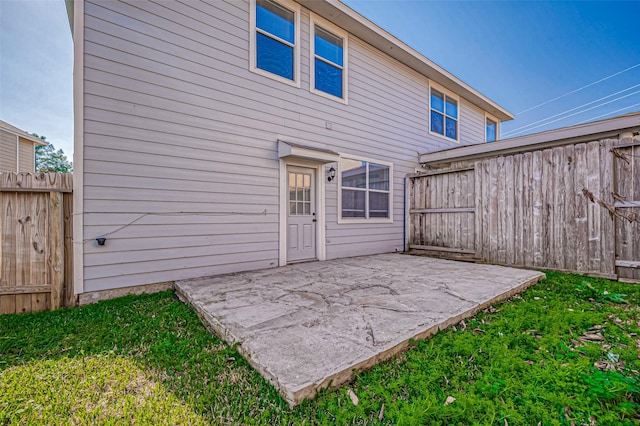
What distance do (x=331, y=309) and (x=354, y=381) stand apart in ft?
3.36

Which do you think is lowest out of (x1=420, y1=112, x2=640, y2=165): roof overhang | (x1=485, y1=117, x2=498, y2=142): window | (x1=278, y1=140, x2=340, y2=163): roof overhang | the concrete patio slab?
the concrete patio slab

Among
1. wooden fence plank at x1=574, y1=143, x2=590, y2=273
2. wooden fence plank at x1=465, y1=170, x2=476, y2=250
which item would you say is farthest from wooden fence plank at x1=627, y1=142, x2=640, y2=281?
wooden fence plank at x1=465, y1=170, x2=476, y2=250

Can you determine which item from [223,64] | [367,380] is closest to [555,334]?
[367,380]

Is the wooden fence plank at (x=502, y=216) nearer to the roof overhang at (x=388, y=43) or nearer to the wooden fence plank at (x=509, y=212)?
the wooden fence plank at (x=509, y=212)

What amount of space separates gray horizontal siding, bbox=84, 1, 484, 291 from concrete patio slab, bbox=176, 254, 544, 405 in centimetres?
66

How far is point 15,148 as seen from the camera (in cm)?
977

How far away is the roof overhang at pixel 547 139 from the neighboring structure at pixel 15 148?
14040 mm

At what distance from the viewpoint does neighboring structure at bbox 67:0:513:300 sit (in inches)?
133

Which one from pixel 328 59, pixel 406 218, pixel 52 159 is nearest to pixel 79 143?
pixel 328 59

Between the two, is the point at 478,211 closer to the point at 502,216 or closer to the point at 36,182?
the point at 502,216

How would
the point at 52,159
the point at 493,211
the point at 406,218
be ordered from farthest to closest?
the point at 52,159 < the point at 406,218 < the point at 493,211

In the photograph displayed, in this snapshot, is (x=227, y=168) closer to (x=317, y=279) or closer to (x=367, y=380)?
(x=317, y=279)

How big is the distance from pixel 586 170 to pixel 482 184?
1.53 meters

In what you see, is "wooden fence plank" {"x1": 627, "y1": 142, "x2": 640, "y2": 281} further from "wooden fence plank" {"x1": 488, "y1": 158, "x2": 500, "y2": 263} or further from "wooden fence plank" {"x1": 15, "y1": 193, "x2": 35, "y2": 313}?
"wooden fence plank" {"x1": 15, "y1": 193, "x2": 35, "y2": 313}
